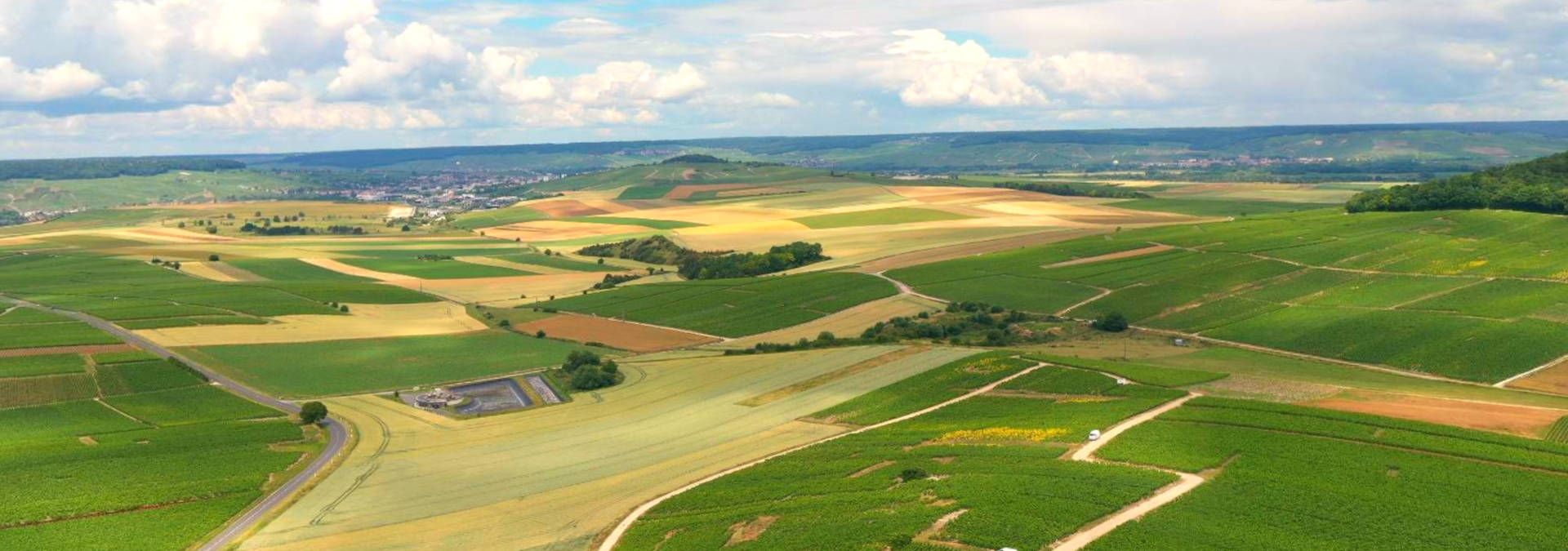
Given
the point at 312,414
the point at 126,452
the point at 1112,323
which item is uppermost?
the point at 1112,323

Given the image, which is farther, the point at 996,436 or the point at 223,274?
the point at 223,274

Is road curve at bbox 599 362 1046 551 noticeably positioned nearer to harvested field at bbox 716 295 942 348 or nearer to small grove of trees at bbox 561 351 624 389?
small grove of trees at bbox 561 351 624 389

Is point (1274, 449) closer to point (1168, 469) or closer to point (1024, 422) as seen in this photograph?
point (1168, 469)

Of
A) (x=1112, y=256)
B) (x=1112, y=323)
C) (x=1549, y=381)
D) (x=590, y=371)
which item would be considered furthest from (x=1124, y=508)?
(x=1112, y=256)

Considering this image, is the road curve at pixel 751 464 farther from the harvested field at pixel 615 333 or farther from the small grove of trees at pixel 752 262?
the small grove of trees at pixel 752 262

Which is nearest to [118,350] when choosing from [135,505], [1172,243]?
[135,505]

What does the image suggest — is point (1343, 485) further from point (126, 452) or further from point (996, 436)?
point (126, 452)
